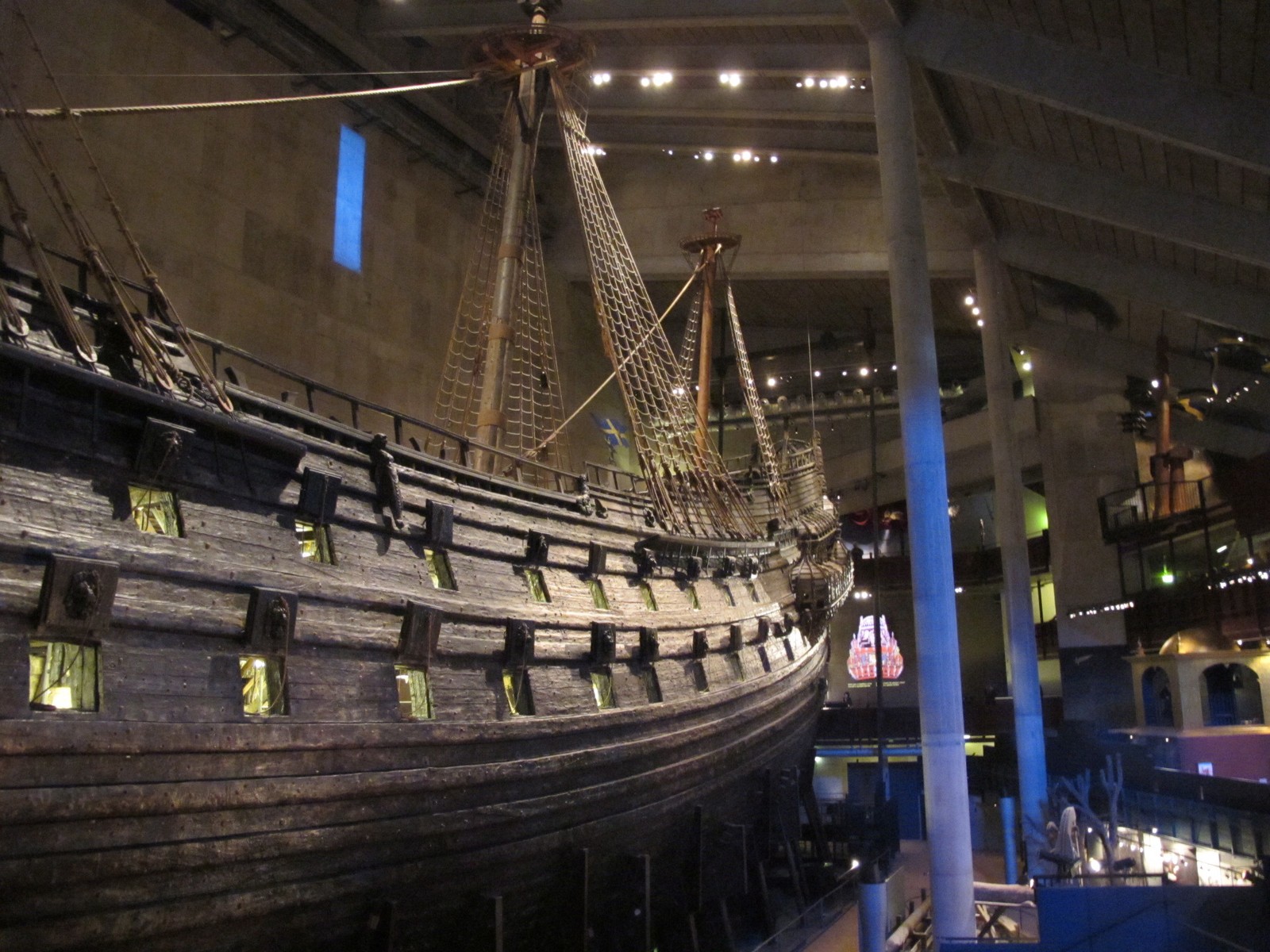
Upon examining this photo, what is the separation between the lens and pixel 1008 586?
14.6 meters

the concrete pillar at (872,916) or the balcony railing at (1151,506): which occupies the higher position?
the balcony railing at (1151,506)

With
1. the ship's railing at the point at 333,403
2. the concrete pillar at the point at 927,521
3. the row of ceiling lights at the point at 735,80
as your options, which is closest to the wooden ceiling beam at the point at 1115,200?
the row of ceiling lights at the point at 735,80

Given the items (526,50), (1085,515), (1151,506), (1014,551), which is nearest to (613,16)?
(526,50)

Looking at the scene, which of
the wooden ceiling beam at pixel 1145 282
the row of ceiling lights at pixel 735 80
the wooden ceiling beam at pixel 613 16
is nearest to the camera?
the wooden ceiling beam at pixel 613 16

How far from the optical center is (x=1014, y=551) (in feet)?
48.1

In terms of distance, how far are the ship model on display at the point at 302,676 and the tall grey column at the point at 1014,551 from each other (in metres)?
7.73

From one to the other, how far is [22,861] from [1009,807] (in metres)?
13.2

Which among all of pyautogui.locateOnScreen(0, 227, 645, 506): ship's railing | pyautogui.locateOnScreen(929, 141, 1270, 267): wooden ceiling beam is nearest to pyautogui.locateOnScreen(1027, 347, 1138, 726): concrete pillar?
pyautogui.locateOnScreen(929, 141, 1270, 267): wooden ceiling beam

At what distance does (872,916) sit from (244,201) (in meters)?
9.49

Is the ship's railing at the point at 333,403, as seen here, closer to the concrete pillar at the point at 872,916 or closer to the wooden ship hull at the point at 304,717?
the wooden ship hull at the point at 304,717

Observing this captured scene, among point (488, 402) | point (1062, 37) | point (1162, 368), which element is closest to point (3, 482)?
point (488, 402)

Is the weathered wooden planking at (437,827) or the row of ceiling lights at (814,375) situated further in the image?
the row of ceiling lights at (814,375)

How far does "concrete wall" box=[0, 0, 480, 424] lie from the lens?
9.51m

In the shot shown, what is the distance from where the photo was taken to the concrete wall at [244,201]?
951 centimetres
